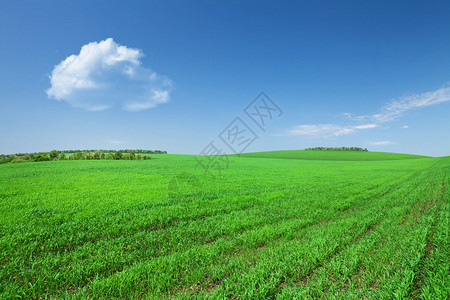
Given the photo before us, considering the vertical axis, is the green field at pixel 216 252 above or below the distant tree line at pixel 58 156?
below

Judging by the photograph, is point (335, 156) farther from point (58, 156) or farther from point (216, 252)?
point (58, 156)

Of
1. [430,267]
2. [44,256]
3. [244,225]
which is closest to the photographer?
[430,267]

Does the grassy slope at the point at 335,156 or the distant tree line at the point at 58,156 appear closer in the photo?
the distant tree line at the point at 58,156

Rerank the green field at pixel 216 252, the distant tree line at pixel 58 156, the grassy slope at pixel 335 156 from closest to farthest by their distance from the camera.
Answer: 1. the green field at pixel 216 252
2. the distant tree line at pixel 58 156
3. the grassy slope at pixel 335 156

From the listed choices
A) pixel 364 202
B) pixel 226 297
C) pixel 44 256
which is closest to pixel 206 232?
pixel 226 297

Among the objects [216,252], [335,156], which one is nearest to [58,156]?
[216,252]

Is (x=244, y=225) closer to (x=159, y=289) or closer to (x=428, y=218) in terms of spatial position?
(x=159, y=289)

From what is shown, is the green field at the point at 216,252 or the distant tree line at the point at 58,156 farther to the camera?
the distant tree line at the point at 58,156

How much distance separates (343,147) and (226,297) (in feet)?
473

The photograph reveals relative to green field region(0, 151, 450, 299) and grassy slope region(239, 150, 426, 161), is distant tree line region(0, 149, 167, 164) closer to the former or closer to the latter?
green field region(0, 151, 450, 299)

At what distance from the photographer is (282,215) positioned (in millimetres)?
7195

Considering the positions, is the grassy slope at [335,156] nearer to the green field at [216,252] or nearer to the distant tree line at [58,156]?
the distant tree line at [58,156]

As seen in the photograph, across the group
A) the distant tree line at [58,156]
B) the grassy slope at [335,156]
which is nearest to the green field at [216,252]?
the distant tree line at [58,156]

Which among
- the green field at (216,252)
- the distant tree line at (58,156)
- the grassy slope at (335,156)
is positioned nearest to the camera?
the green field at (216,252)
